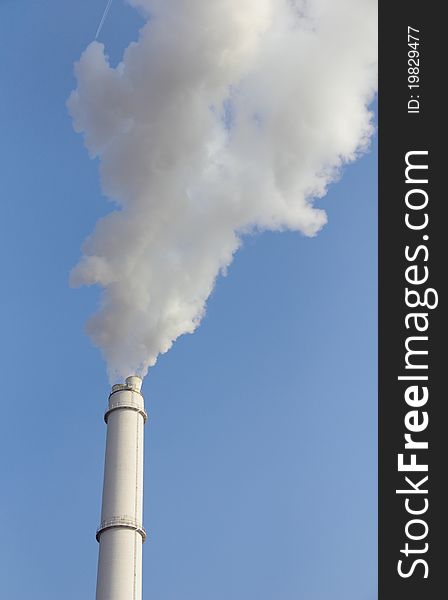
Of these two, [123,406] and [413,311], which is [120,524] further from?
[413,311]

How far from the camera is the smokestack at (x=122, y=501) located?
46438 millimetres

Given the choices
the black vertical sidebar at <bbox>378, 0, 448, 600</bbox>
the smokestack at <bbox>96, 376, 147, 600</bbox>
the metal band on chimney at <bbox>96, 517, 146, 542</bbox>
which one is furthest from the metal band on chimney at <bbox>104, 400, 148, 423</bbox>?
the black vertical sidebar at <bbox>378, 0, 448, 600</bbox>

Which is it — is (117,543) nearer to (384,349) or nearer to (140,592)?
(140,592)

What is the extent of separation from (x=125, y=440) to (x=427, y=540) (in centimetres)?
2940

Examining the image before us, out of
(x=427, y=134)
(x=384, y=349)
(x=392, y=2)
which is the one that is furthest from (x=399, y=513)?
(x=392, y=2)

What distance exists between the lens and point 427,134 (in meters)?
27.3

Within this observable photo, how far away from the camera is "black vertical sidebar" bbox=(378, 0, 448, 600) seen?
78.2 feet

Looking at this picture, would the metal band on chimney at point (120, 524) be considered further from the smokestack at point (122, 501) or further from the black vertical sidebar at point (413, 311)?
the black vertical sidebar at point (413, 311)

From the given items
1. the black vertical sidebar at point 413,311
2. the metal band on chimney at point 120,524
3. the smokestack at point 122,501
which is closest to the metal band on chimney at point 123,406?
the smokestack at point 122,501

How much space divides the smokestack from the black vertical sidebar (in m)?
25.9

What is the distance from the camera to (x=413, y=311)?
25.7 m

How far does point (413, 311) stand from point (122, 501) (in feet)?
92.2

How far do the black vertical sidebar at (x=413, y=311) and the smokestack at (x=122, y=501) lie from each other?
25.9m

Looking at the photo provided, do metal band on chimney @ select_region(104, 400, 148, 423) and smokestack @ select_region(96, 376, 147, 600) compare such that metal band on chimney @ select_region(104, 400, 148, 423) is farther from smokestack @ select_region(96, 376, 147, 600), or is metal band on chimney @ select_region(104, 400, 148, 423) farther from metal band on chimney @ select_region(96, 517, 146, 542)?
metal band on chimney @ select_region(96, 517, 146, 542)
